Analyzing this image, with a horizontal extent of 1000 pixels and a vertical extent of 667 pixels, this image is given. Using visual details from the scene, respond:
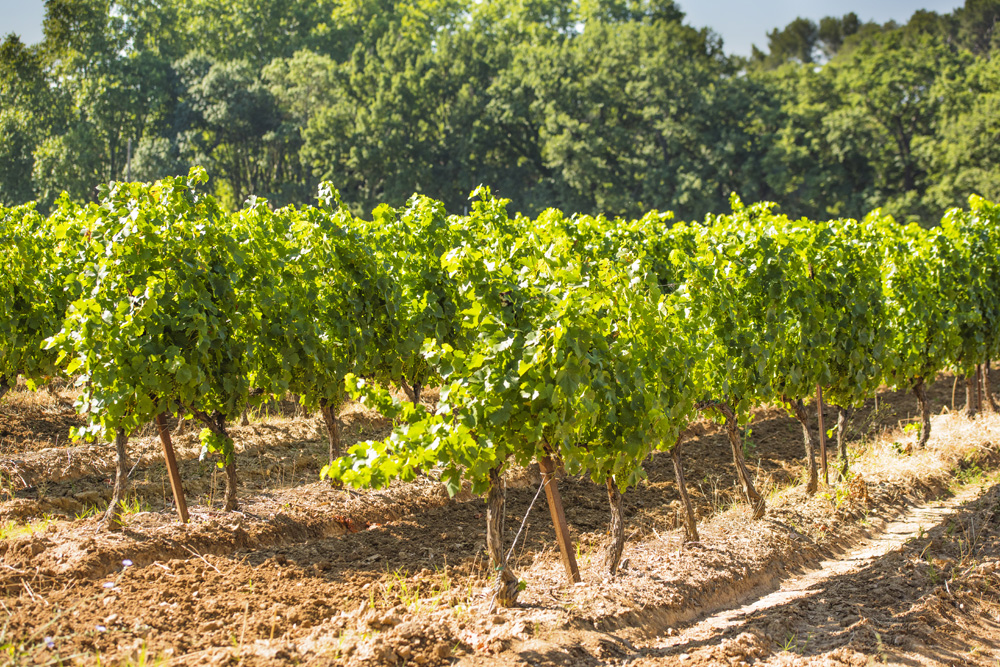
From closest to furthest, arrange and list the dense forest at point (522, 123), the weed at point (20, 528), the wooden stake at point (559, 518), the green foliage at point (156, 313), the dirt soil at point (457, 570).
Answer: the dirt soil at point (457, 570), the wooden stake at point (559, 518), the green foliage at point (156, 313), the weed at point (20, 528), the dense forest at point (522, 123)

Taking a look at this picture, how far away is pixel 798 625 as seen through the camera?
5230 millimetres

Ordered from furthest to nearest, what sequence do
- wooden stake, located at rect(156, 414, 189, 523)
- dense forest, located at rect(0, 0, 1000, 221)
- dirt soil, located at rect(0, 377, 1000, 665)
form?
dense forest, located at rect(0, 0, 1000, 221)
wooden stake, located at rect(156, 414, 189, 523)
dirt soil, located at rect(0, 377, 1000, 665)

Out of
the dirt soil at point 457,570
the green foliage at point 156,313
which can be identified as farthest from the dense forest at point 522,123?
the green foliage at point 156,313

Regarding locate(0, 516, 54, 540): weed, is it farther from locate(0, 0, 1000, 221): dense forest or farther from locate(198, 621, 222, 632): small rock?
locate(0, 0, 1000, 221): dense forest

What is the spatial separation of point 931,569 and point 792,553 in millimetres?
1078

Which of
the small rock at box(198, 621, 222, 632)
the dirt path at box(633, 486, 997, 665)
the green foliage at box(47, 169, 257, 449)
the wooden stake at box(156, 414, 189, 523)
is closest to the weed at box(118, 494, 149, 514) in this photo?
the wooden stake at box(156, 414, 189, 523)

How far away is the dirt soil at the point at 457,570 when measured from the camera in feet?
15.0

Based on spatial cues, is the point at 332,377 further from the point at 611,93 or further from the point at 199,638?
the point at 611,93

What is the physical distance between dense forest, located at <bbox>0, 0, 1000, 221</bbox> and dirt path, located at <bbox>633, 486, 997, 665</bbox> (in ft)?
84.0

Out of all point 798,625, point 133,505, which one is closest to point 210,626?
point 133,505

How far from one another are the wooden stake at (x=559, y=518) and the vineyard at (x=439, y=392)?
21 millimetres

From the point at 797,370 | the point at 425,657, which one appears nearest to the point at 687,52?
the point at 797,370

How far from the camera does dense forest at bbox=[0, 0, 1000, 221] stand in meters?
31.6

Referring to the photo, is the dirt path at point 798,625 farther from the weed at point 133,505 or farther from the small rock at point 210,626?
the weed at point 133,505
